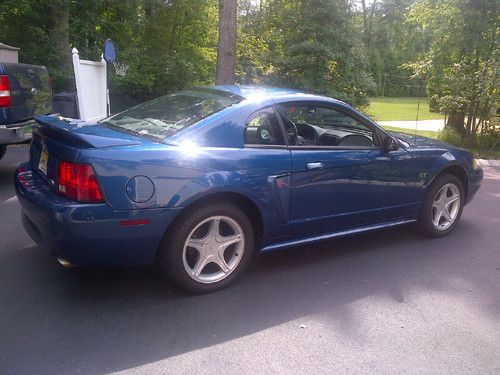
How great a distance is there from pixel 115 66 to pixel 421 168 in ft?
35.0

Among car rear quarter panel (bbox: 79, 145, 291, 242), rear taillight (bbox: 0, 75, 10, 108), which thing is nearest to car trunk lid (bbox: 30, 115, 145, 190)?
car rear quarter panel (bbox: 79, 145, 291, 242)

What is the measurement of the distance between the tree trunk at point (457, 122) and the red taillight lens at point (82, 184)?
12015 mm

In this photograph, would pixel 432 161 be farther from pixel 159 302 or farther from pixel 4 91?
pixel 4 91

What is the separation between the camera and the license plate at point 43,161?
11.8 ft

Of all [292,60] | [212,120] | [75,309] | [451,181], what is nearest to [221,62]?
[292,60]

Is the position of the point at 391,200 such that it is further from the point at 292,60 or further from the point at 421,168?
the point at 292,60

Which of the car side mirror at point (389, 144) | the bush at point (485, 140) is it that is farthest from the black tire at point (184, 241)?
the bush at point (485, 140)

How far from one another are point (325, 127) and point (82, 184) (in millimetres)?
2559

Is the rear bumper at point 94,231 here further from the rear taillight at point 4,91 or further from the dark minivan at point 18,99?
the rear taillight at point 4,91

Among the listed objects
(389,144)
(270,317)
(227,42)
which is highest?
(227,42)

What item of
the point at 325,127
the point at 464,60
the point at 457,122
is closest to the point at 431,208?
the point at 325,127

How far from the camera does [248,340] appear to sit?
10.1 feet

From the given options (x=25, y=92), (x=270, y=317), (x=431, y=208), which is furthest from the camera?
(x=25, y=92)

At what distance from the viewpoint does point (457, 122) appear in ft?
43.9
